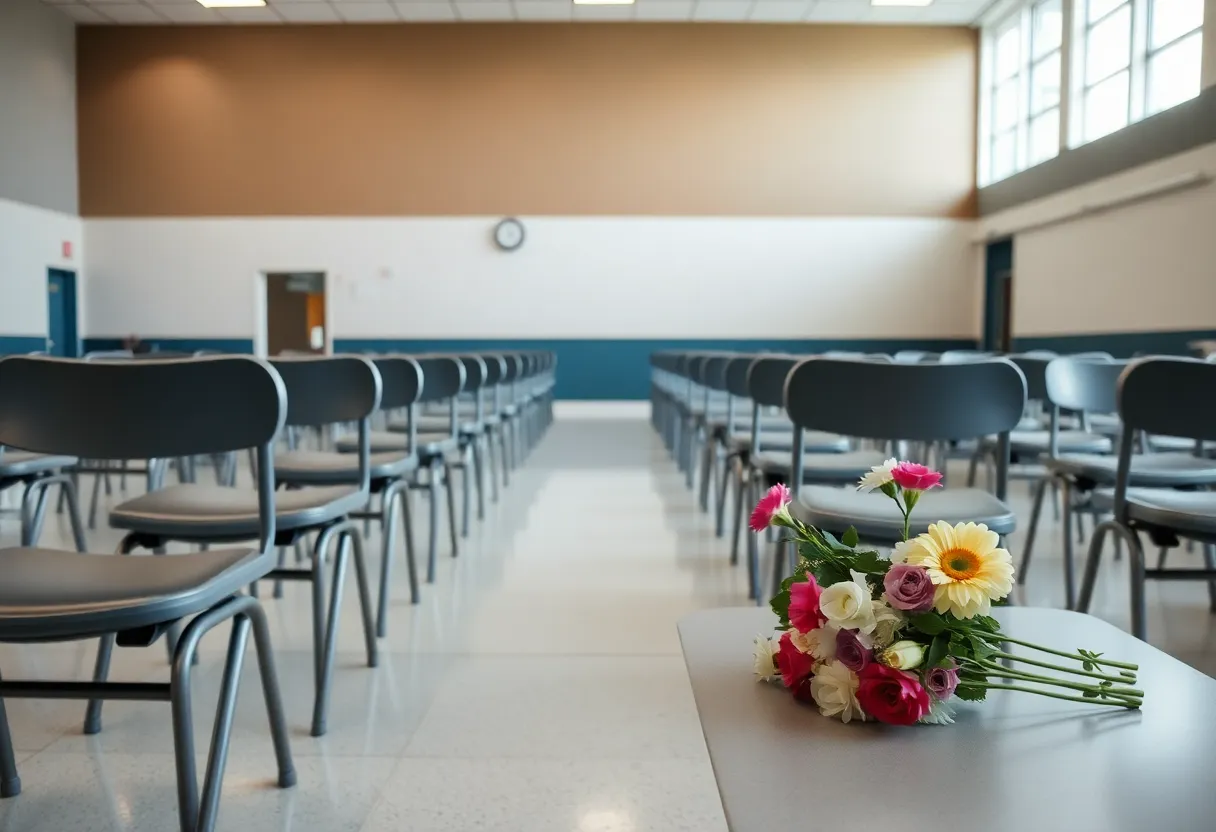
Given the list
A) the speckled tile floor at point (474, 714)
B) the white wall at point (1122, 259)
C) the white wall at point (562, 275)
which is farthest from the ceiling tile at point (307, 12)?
the speckled tile floor at point (474, 714)

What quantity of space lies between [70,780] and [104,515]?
11.2 ft

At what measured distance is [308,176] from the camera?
1172 cm

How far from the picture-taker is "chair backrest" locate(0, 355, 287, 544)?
1.52 metres

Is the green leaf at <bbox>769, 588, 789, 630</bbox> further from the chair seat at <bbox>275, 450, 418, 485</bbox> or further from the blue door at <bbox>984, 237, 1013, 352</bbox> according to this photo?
the blue door at <bbox>984, 237, 1013, 352</bbox>

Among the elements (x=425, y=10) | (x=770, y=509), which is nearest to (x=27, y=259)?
(x=425, y=10)

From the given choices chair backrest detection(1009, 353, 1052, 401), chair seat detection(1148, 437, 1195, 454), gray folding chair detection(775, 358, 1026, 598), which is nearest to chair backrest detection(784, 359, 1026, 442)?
gray folding chair detection(775, 358, 1026, 598)

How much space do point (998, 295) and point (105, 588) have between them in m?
11.5

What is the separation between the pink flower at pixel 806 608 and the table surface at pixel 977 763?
0.06 metres

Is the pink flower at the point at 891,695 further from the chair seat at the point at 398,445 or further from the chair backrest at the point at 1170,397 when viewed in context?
the chair seat at the point at 398,445

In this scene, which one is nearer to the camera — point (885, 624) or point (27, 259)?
point (885, 624)

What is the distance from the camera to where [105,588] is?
4.54ft

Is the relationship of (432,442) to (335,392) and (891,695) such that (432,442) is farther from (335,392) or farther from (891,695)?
(891,695)

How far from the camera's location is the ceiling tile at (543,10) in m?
10.8

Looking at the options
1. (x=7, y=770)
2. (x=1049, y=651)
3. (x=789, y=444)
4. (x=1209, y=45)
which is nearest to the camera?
(x=1049, y=651)
